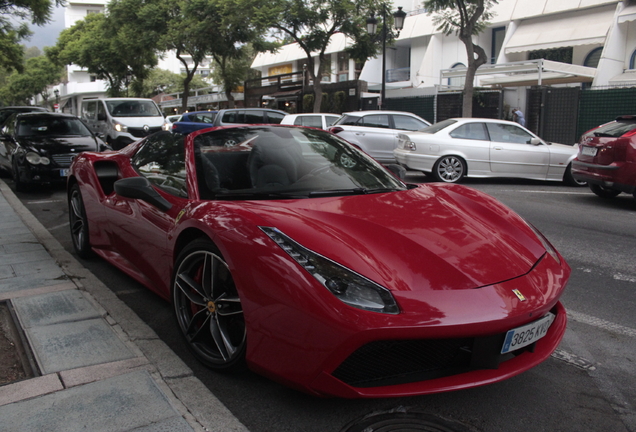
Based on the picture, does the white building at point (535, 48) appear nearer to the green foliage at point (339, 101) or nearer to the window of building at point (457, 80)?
the window of building at point (457, 80)

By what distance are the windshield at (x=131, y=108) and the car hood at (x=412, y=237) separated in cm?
1524

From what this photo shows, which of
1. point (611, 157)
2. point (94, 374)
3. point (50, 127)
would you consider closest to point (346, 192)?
point (94, 374)

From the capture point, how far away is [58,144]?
9734 mm

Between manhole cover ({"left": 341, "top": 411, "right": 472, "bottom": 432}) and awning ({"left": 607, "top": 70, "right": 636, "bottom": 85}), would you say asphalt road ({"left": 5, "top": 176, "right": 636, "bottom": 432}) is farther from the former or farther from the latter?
awning ({"left": 607, "top": 70, "right": 636, "bottom": 85})

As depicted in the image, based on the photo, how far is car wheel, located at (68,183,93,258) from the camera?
193 inches

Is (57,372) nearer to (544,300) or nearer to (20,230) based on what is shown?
(544,300)

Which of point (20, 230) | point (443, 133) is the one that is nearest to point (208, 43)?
point (443, 133)

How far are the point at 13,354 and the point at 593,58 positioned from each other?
3001 cm

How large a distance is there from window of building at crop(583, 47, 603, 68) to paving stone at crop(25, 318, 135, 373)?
29.3 meters

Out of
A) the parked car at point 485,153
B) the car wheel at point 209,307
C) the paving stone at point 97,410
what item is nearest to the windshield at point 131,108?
the parked car at point 485,153

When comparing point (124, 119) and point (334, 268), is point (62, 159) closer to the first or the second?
point (124, 119)

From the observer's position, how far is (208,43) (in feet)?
94.4

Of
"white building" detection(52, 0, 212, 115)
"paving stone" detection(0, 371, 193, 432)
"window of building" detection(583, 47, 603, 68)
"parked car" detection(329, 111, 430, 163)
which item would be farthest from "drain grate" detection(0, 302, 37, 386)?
"white building" detection(52, 0, 212, 115)

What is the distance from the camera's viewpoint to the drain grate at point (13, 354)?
110 inches
